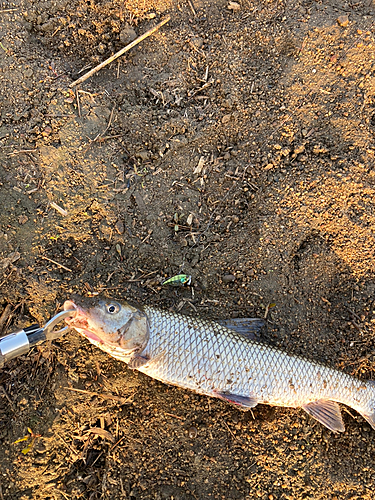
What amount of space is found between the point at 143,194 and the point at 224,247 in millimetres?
1124

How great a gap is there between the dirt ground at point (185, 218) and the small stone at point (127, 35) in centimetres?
2

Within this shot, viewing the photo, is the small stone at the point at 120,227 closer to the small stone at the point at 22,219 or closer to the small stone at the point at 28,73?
the small stone at the point at 22,219

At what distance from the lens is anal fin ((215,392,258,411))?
3.39 metres

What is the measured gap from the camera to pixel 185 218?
4.06 meters

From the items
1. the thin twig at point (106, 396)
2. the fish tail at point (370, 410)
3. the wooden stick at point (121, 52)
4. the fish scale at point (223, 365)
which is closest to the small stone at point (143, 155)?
the wooden stick at point (121, 52)

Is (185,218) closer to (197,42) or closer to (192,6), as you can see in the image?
(197,42)

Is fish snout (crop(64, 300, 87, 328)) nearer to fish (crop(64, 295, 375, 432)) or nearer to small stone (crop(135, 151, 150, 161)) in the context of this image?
fish (crop(64, 295, 375, 432))

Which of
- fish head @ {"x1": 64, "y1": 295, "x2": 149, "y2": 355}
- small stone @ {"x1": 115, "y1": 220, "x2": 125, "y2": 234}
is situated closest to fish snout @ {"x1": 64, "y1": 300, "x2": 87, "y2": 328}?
fish head @ {"x1": 64, "y1": 295, "x2": 149, "y2": 355}

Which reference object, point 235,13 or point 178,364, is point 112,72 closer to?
point 235,13

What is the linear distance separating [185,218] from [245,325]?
139cm

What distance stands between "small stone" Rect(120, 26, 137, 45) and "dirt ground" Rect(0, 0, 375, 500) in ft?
0.05

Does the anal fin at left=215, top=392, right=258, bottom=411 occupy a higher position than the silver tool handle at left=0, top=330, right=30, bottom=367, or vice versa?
the silver tool handle at left=0, top=330, right=30, bottom=367

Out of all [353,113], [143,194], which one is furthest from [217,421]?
[353,113]

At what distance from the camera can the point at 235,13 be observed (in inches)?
175
